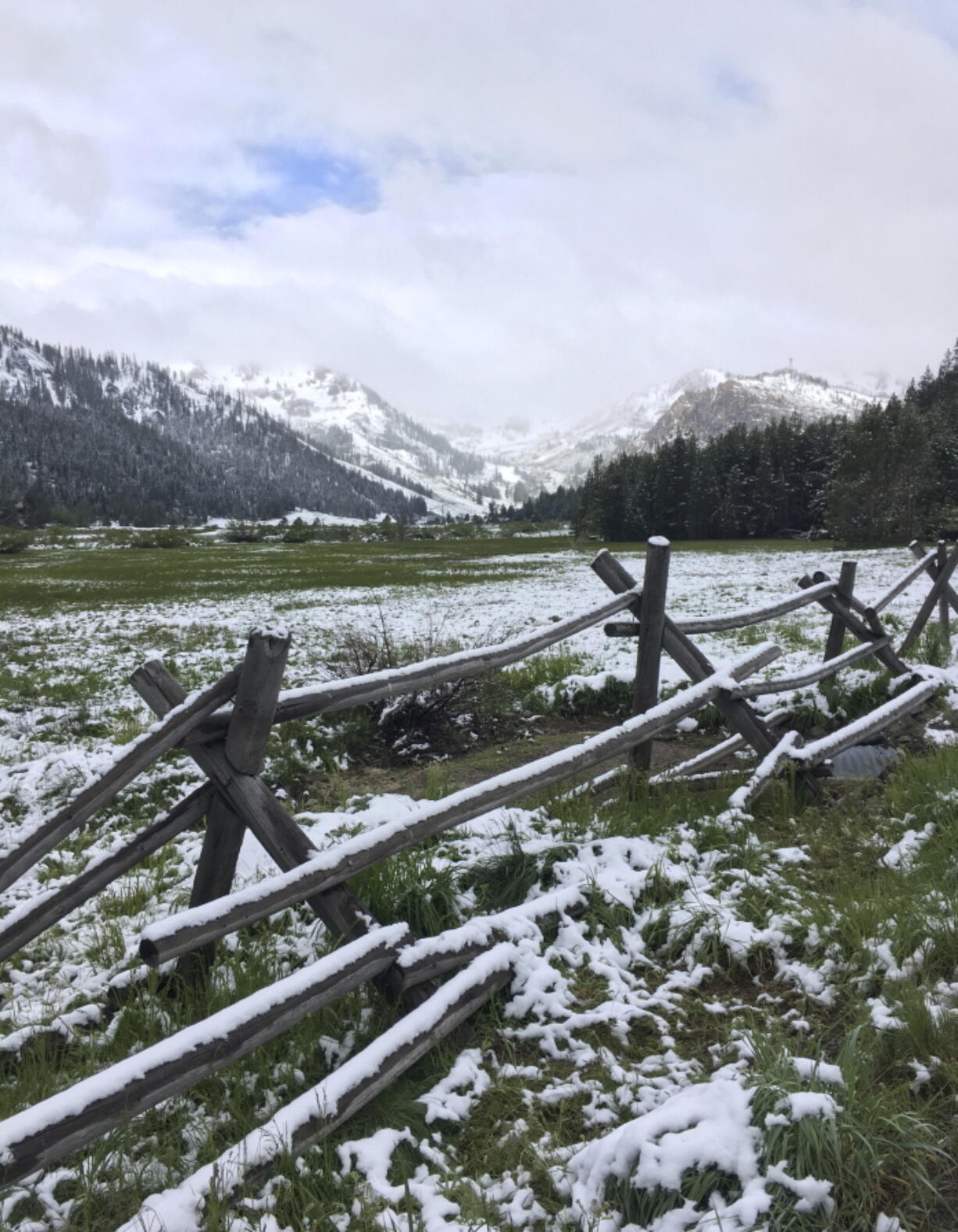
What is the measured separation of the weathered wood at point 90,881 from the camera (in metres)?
3.71

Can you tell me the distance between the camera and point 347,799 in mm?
6895

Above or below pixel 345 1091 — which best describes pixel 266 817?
above

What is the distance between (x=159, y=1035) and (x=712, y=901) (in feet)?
10.9

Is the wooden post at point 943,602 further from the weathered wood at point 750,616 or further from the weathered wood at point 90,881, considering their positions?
the weathered wood at point 90,881

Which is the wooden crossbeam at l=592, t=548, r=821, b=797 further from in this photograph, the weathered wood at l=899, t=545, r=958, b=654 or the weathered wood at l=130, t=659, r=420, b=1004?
the weathered wood at l=899, t=545, r=958, b=654

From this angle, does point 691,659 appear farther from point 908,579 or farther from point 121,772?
point 908,579

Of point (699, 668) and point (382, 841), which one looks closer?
point (382, 841)

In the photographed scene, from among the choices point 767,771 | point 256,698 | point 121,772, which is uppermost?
point 256,698

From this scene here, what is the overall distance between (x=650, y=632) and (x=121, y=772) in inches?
177

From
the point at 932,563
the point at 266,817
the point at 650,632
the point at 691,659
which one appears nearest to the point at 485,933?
the point at 266,817

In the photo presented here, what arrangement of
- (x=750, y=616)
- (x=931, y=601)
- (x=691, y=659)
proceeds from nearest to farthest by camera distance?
(x=691, y=659)
(x=750, y=616)
(x=931, y=601)

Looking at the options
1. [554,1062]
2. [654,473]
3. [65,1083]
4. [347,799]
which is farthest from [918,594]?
[654,473]

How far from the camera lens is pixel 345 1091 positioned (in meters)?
2.86

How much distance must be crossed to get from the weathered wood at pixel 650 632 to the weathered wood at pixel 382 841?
1.85 feet
